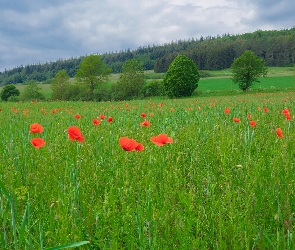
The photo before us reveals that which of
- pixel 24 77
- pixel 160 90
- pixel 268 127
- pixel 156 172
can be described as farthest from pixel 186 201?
pixel 24 77

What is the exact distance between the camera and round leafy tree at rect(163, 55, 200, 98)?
48.2 meters

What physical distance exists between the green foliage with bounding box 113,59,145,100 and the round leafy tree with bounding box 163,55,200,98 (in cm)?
908

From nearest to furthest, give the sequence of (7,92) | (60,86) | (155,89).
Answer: (155,89), (60,86), (7,92)

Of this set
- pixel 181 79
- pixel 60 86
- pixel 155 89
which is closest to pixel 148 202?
pixel 181 79

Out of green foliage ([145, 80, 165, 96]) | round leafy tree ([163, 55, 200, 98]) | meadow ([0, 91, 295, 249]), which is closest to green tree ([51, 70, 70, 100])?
green foliage ([145, 80, 165, 96])

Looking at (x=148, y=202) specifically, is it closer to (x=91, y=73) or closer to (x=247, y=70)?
(x=247, y=70)

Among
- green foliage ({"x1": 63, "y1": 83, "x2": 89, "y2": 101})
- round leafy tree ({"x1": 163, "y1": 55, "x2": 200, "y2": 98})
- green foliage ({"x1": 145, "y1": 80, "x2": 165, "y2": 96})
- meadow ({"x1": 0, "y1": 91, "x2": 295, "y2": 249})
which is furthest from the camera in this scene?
green foliage ({"x1": 63, "y1": 83, "x2": 89, "y2": 101})

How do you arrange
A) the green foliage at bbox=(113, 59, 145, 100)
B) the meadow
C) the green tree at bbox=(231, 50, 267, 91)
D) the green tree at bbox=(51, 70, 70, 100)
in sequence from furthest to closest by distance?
the green tree at bbox=(51, 70, 70, 100) < the green foliage at bbox=(113, 59, 145, 100) < the green tree at bbox=(231, 50, 267, 91) < the meadow

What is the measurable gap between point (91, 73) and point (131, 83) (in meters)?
9.68

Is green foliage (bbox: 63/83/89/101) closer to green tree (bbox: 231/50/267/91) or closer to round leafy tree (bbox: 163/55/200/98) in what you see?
round leafy tree (bbox: 163/55/200/98)

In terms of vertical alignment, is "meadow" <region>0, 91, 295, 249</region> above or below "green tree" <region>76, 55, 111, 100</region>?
→ below

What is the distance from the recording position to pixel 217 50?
101500 mm

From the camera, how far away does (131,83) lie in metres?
57.2

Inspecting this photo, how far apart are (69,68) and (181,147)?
543ft
